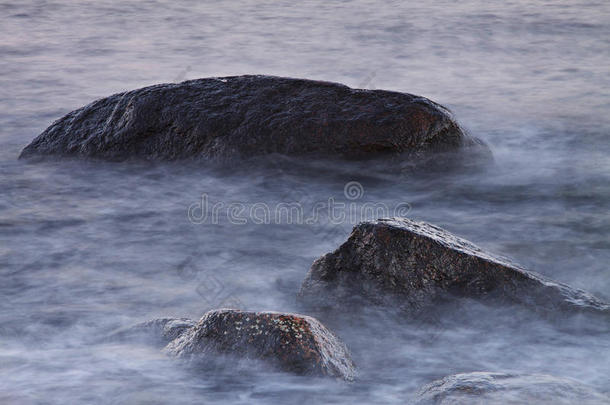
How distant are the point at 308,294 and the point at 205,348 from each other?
89 cm

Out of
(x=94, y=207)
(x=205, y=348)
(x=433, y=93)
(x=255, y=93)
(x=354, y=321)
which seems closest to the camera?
(x=205, y=348)

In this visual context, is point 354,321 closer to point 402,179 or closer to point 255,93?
point 402,179

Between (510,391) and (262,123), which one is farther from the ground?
(262,123)

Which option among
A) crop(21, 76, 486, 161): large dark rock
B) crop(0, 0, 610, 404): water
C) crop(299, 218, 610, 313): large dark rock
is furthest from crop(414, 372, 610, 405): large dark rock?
crop(21, 76, 486, 161): large dark rock

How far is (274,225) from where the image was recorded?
5.38 m

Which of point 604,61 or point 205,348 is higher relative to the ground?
point 604,61

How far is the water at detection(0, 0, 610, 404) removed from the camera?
3287 millimetres

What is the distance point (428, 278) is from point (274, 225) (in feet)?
6.20

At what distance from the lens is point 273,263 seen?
4.70 m

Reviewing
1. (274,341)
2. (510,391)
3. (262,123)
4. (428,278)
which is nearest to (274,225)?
(262,123)

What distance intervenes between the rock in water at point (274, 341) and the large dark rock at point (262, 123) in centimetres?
303

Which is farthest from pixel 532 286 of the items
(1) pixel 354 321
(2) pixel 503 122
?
(2) pixel 503 122

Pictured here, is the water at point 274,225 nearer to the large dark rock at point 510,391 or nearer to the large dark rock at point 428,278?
the large dark rock at point 428,278

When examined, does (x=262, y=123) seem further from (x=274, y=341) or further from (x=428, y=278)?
(x=274, y=341)
